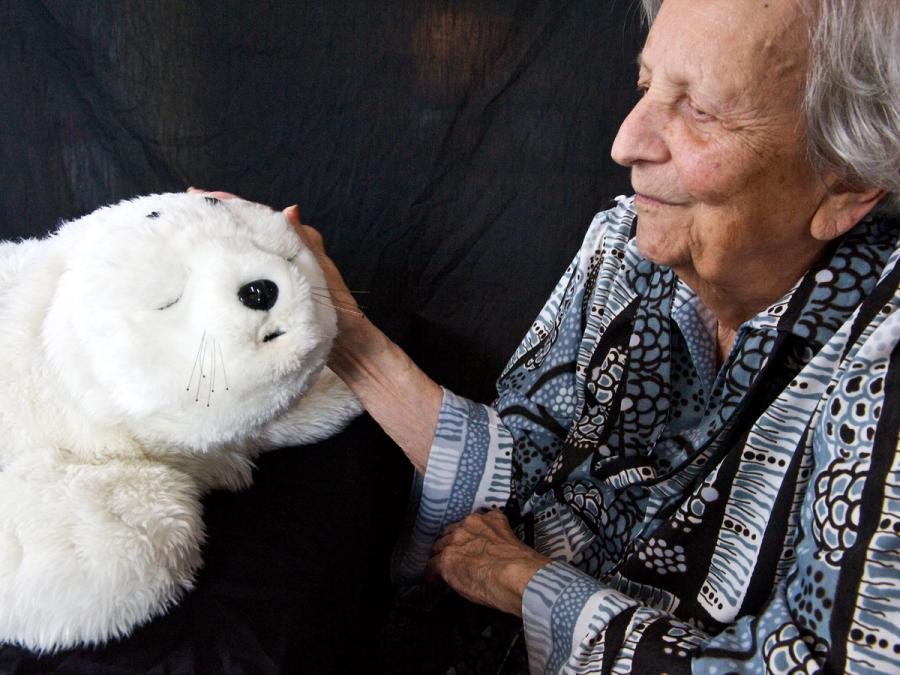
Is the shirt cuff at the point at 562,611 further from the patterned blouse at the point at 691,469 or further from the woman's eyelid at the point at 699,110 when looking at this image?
the woman's eyelid at the point at 699,110

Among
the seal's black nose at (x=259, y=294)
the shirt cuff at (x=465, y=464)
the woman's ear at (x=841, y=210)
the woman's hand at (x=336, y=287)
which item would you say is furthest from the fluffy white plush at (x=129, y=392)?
the woman's ear at (x=841, y=210)

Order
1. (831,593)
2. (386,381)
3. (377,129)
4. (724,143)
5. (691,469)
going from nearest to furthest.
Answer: (831,593) < (724,143) < (691,469) < (386,381) < (377,129)

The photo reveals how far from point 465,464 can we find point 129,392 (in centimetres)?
50

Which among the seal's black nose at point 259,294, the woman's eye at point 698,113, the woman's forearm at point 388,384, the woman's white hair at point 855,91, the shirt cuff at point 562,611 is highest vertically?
the woman's white hair at point 855,91

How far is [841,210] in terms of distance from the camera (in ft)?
2.52

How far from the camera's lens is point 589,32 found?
126cm

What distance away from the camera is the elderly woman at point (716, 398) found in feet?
2.12

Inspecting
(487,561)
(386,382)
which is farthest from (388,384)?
(487,561)

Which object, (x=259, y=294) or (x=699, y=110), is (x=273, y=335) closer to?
(x=259, y=294)

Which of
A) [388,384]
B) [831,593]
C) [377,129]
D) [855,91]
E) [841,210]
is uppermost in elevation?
[855,91]

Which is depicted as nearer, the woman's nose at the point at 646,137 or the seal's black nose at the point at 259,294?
the seal's black nose at the point at 259,294

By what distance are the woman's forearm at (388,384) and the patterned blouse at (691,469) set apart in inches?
1.2

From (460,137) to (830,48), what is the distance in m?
0.72

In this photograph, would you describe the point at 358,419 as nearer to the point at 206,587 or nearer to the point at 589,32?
the point at 206,587
